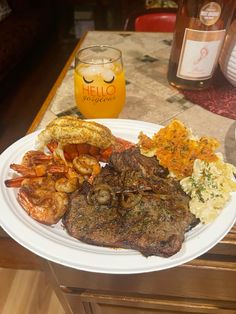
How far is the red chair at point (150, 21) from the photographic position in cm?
166

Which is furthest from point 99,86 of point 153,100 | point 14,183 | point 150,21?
point 150,21

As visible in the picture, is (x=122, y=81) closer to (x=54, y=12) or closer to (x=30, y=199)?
(x=30, y=199)

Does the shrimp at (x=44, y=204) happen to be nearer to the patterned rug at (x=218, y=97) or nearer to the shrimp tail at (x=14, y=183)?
the shrimp tail at (x=14, y=183)

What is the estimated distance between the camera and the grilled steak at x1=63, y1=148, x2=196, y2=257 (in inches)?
22.2

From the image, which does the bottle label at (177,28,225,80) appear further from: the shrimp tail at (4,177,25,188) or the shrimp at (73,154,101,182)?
the shrimp tail at (4,177,25,188)

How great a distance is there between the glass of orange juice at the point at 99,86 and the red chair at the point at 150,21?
82 cm

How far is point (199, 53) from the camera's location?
93cm

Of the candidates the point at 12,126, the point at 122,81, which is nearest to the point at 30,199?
the point at 122,81

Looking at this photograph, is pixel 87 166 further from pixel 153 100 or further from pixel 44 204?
pixel 153 100

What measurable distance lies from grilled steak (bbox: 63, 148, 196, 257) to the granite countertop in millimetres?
251

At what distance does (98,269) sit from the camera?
21.0 inches

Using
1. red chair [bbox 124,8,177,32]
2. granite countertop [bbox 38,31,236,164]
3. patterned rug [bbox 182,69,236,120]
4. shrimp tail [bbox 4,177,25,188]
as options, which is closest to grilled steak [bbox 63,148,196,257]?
shrimp tail [bbox 4,177,25,188]

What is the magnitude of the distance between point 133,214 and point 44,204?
0.17m

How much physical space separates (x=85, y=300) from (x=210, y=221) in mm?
511
